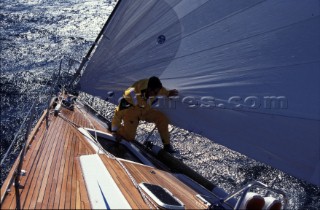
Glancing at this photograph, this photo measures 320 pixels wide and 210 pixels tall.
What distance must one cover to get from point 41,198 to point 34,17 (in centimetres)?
1201

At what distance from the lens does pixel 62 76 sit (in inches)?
392

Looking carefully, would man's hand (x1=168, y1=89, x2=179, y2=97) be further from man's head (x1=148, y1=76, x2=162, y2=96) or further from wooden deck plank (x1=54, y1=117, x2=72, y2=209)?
wooden deck plank (x1=54, y1=117, x2=72, y2=209)

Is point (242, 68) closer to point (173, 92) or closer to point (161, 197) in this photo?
point (173, 92)

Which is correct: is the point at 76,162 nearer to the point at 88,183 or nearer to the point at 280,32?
the point at 88,183

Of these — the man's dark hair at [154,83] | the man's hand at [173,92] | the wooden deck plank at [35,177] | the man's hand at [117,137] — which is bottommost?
the wooden deck plank at [35,177]

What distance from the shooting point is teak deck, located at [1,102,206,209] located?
11.0 feet

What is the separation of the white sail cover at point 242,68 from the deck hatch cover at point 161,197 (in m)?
1.13

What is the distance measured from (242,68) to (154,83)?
3.72 feet

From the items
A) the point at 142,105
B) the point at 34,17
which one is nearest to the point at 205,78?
the point at 142,105

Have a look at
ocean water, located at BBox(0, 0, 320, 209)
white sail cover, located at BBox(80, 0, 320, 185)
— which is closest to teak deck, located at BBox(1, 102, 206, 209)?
ocean water, located at BBox(0, 0, 320, 209)

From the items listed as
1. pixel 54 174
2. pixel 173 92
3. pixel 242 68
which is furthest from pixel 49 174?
pixel 242 68

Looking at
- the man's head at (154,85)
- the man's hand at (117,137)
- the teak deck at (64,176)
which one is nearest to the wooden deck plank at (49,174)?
the teak deck at (64,176)

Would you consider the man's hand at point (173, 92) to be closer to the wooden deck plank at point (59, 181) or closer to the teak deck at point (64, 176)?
the teak deck at point (64, 176)

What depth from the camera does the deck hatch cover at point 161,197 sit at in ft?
11.2
